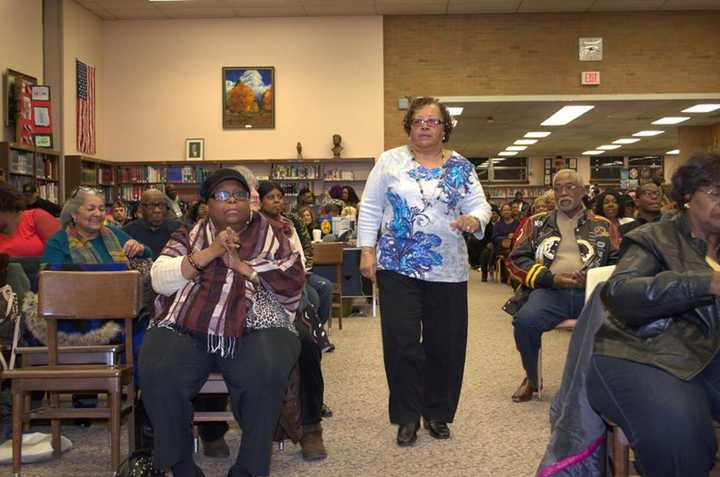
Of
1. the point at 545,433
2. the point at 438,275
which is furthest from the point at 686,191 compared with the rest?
the point at 545,433

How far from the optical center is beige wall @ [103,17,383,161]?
1261 cm

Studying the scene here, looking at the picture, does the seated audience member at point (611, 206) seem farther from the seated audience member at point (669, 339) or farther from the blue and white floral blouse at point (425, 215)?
the seated audience member at point (669, 339)

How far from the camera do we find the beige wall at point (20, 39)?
982cm

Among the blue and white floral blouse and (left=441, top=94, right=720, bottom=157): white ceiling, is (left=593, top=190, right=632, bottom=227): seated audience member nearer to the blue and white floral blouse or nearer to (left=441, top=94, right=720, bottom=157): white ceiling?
the blue and white floral blouse

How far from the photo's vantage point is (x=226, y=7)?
12.1 m

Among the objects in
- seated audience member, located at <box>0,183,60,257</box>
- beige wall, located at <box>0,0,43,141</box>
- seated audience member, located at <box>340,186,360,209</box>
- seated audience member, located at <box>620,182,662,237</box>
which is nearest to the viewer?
seated audience member, located at <box>0,183,60,257</box>

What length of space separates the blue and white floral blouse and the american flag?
9192mm

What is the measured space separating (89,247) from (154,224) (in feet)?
4.38

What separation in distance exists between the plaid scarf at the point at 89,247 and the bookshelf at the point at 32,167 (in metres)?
Result: 5.23

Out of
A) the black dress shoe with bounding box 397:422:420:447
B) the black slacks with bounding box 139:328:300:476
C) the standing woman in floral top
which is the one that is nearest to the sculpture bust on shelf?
the standing woman in floral top

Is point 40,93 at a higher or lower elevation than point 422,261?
higher

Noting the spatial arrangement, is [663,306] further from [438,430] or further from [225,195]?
[438,430]

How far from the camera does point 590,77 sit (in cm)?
1255

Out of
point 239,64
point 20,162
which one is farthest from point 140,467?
point 239,64
